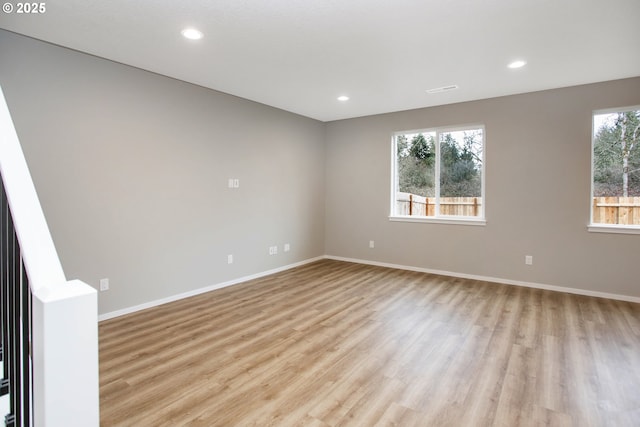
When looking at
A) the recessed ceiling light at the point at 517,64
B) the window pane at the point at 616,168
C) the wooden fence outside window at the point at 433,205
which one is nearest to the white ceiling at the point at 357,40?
the recessed ceiling light at the point at 517,64

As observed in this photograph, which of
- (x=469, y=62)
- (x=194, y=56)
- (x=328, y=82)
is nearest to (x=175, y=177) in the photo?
(x=194, y=56)

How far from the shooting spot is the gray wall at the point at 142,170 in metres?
2.90

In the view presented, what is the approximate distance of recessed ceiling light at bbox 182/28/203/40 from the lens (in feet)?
8.82

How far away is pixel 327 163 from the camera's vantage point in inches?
247

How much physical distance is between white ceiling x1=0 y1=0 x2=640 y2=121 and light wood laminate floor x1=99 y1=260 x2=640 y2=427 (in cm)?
258

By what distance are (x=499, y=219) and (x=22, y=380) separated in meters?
5.01

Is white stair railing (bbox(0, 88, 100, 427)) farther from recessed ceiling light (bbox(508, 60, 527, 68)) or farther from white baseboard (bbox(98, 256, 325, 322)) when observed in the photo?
recessed ceiling light (bbox(508, 60, 527, 68))

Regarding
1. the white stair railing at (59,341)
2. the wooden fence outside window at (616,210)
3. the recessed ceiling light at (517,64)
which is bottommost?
the white stair railing at (59,341)

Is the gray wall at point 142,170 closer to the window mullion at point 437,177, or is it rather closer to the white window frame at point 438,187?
the white window frame at point 438,187

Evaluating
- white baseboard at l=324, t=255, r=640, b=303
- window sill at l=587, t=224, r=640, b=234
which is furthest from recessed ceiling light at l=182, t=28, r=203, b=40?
window sill at l=587, t=224, r=640, b=234

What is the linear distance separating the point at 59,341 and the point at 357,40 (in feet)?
9.51

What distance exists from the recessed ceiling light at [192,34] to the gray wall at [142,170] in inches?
42.8

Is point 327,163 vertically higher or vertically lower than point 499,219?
higher

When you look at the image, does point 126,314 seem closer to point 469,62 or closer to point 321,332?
point 321,332
